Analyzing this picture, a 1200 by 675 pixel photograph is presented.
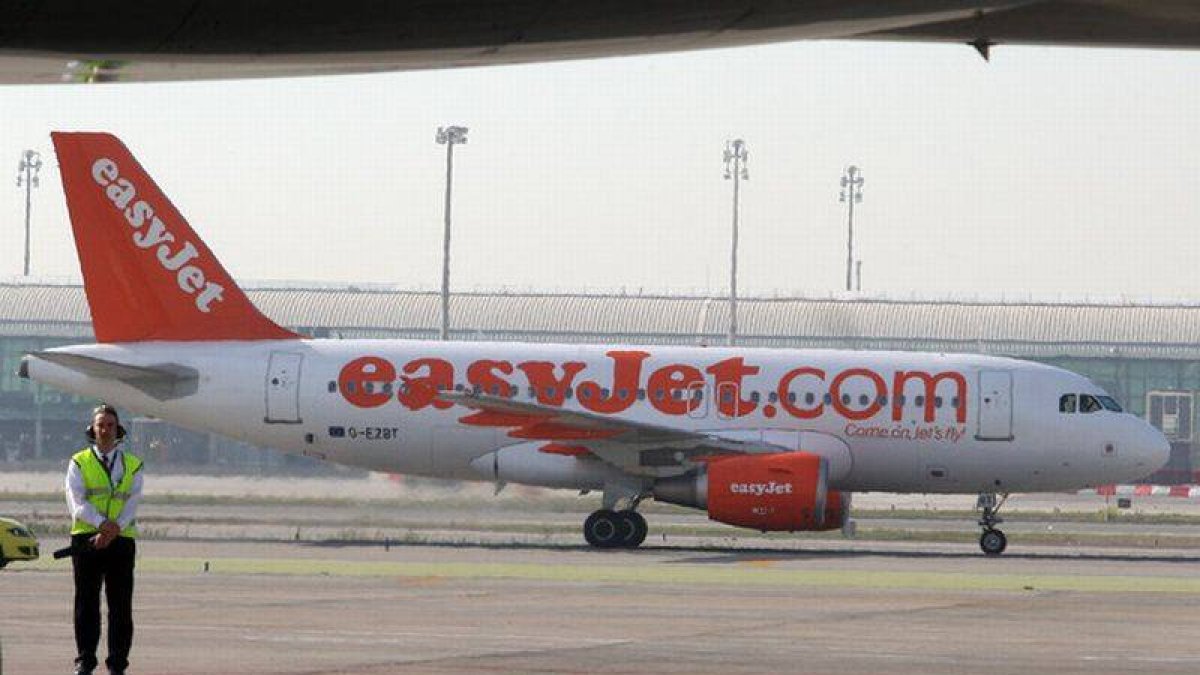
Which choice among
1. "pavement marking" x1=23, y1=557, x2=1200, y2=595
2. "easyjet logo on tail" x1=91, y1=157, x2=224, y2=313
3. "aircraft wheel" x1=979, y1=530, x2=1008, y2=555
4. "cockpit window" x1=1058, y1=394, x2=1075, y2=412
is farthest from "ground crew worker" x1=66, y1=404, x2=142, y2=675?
"cockpit window" x1=1058, y1=394, x2=1075, y2=412

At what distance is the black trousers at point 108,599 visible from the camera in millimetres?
15305

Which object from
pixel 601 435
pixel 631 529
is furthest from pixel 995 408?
pixel 601 435

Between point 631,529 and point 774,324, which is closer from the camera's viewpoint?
point 631,529

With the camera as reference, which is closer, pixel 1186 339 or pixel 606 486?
pixel 606 486

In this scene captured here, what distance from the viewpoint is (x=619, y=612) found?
22172 mm

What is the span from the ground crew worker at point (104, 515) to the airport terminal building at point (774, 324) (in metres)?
68.5

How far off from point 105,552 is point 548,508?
26.1 meters

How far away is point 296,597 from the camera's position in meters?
23.7

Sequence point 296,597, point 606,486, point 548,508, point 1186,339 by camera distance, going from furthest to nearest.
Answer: point 1186,339 → point 548,508 → point 606,486 → point 296,597

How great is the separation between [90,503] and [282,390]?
67.2ft

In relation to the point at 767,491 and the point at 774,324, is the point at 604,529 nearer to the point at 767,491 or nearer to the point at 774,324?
the point at 767,491

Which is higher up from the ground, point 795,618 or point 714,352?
point 714,352

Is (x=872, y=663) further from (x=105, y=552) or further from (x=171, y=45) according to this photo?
(x=171, y=45)

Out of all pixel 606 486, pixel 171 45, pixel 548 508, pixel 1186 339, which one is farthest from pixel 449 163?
pixel 171 45
